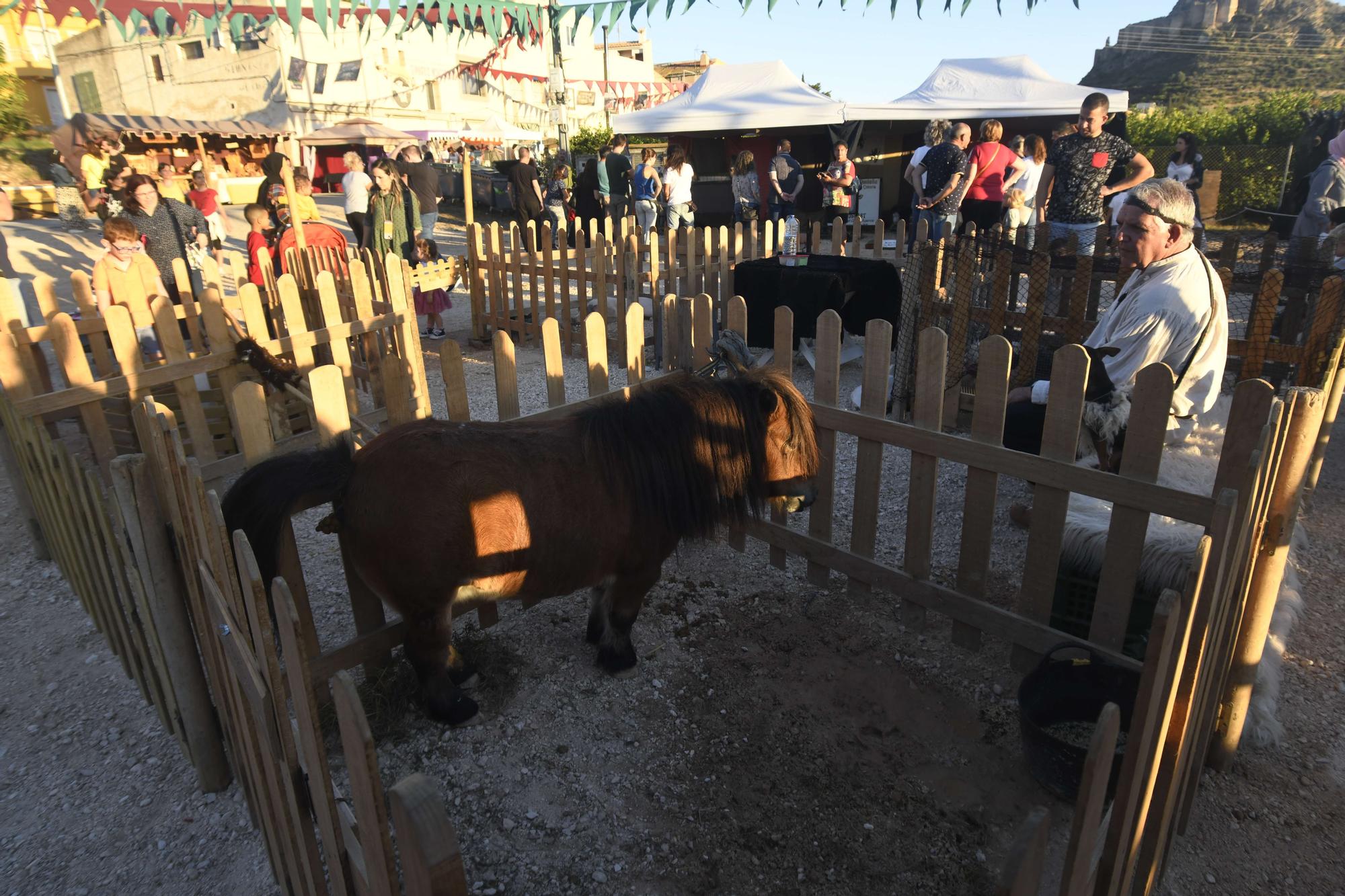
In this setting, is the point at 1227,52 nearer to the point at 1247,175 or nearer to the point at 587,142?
the point at 1247,175

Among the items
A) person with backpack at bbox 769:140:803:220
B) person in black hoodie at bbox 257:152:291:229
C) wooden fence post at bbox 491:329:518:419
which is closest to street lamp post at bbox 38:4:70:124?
person in black hoodie at bbox 257:152:291:229

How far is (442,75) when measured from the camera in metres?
32.8

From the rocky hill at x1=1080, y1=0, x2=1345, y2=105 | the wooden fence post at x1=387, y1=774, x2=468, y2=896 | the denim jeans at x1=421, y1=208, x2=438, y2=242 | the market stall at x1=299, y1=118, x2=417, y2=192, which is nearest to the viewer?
the wooden fence post at x1=387, y1=774, x2=468, y2=896

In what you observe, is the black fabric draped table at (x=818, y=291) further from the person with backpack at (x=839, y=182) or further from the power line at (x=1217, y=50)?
the power line at (x=1217, y=50)

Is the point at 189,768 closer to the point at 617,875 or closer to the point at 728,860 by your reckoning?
the point at 617,875

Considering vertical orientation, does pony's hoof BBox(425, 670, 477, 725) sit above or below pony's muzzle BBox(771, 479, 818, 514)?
below

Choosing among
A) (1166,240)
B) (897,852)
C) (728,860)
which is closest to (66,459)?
(728,860)

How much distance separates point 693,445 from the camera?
8.93 feet

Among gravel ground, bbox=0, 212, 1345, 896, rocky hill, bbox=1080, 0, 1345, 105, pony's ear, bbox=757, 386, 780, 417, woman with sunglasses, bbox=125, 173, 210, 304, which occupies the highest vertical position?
rocky hill, bbox=1080, 0, 1345, 105

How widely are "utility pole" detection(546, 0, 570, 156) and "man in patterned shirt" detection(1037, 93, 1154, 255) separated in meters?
8.62

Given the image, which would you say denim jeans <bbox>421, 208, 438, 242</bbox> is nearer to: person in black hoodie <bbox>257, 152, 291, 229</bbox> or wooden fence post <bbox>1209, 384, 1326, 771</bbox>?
person in black hoodie <bbox>257, 152, 291, 229</bbox>

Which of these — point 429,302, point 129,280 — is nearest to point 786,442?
point 129,280

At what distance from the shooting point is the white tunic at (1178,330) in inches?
118

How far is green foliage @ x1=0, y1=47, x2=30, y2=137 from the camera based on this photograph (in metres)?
19.6
